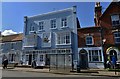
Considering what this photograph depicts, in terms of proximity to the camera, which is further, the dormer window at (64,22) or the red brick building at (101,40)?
the dormer window at (64,22)

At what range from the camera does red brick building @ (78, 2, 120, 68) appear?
2735 centimetres

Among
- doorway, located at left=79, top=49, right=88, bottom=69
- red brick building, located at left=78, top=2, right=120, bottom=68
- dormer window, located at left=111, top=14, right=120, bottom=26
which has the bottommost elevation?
doorway, located at left=79, top=49, right=88, bottom=69

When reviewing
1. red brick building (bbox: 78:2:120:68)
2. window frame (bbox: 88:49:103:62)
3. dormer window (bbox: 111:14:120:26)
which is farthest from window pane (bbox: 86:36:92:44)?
dormer window (bbox: 111:14:120:26)

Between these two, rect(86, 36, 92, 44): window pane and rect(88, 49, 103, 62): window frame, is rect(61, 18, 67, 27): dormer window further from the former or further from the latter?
rect(88, 49, 103, 62): window frame

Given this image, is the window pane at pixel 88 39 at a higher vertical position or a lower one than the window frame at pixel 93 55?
higher

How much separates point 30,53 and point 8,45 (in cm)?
820

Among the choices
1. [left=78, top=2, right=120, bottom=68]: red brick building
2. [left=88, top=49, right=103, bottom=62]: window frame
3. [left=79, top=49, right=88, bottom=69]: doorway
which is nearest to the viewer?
[left=78, top=2, right=120, bottom=68]: red brick building

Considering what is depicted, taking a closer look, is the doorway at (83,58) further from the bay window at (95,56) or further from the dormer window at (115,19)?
the dormer window at (115,19)

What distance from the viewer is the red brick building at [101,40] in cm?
2735

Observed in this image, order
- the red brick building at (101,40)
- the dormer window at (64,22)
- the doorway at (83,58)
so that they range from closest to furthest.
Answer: the red brick building at (101,40) < the doorway at (83,58) < the dormer window at (64,22)

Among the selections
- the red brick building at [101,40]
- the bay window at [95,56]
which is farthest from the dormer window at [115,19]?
the bay window at [95,56]

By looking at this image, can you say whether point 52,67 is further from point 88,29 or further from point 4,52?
point 4,52

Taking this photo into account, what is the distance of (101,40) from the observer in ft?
91.2

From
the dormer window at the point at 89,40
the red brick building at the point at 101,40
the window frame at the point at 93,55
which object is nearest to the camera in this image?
the red brick building at the point at 101,40
